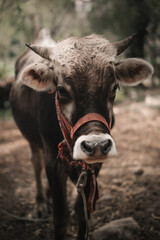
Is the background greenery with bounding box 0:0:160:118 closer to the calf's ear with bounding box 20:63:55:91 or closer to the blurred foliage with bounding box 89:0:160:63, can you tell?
the blurred foliage with bounding box 89:0:160:63

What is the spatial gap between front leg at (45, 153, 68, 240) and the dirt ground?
578mm

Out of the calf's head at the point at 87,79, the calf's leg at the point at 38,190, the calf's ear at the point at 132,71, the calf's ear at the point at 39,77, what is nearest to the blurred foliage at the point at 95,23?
the calf's leg at the point at 38,190

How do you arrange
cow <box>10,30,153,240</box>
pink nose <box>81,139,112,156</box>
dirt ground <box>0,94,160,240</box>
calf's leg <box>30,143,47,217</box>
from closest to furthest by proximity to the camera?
pink nose <box>81,139,112,156</box> → cow <box>10,30,153,240</box> → dirt ground <box>0,94,160,240</box> → calf's leg <box>30,143,47,217</box>

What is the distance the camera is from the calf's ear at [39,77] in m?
2.46

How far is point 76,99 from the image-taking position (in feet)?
6.67

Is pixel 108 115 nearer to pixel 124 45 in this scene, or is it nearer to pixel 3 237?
pixel 124 45

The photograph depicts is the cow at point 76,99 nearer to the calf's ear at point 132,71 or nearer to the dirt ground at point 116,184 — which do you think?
the calf's ear at point 132,71

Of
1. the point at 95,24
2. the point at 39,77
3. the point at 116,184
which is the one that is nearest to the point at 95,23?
the point at 95,24

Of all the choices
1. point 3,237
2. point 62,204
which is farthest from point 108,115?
point 3,237

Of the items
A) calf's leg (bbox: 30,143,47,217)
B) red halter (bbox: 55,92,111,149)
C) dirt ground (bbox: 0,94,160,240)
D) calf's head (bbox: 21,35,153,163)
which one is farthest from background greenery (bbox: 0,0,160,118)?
red halter (bbox: 55,92,111,149)

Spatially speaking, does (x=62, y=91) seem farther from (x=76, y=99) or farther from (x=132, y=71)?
(x=132, y=71)

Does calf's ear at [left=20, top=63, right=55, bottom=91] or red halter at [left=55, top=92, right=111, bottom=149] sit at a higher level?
calf's ear at [left=20, top=63, right=55, bottom=91]

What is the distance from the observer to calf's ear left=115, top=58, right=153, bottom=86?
2.46m

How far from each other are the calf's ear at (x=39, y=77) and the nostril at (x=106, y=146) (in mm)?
1026
